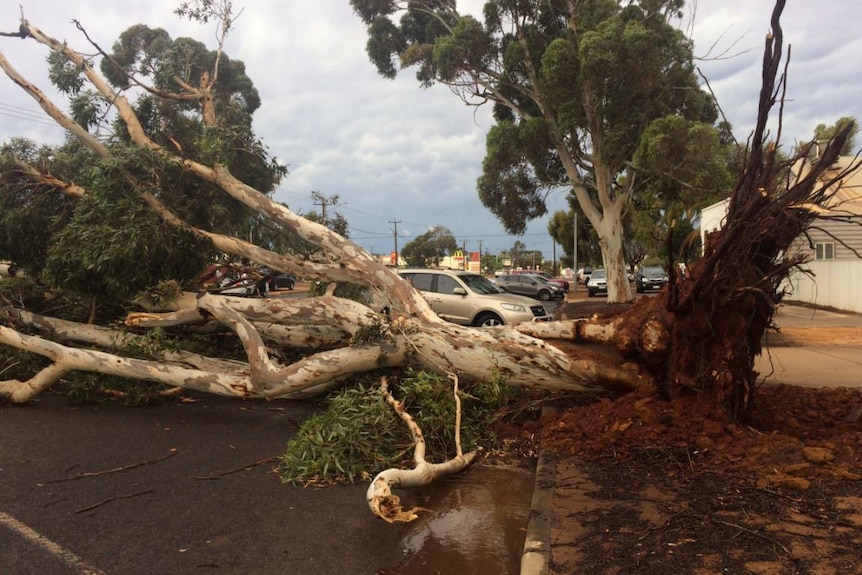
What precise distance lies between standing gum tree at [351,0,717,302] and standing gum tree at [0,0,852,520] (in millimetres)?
9841

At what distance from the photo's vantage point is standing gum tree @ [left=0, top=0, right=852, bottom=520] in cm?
529

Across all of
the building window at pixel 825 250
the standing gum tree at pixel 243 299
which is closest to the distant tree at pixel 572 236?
the building window at pixel 825 250

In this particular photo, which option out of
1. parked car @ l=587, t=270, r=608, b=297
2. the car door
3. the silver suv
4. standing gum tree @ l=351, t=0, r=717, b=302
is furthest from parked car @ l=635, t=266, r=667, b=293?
the car door

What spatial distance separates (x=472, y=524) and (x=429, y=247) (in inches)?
3421

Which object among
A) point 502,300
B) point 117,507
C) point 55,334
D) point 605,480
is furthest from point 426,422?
point 502,300

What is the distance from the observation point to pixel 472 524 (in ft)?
14.4

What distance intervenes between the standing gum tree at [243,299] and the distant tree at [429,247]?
75807 mm

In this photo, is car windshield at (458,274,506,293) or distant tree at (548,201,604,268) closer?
car windshield at (458,274,506,293)

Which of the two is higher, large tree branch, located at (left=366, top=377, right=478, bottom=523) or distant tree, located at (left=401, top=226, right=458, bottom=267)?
distant tree, located at (left=401, top=226, right=458, bottom=267)

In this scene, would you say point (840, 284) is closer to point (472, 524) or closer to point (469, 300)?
point (469, 300)

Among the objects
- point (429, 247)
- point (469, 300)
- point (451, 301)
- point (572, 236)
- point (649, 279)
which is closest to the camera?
point (469, 300)

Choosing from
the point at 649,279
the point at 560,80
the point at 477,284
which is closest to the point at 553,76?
the point at 560,80

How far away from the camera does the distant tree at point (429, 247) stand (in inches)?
3494

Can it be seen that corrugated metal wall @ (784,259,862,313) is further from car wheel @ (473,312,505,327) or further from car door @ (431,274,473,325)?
car door @ (431,274,473,325)
